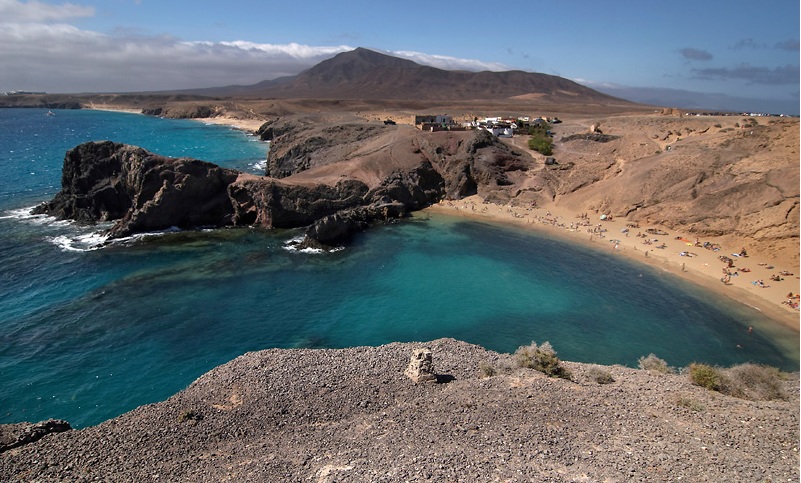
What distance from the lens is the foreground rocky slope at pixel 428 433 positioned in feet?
46.2

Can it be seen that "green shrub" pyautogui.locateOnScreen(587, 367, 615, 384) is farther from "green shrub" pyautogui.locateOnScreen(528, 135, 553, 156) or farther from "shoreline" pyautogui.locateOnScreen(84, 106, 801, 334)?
"green shrub" pyautogui.locateOnScreen(528, 135, 553, 156)

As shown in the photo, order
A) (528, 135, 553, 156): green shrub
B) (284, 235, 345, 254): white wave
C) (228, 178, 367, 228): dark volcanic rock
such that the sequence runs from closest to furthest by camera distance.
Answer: (284, 235, 345, 254): white wave < (228, 178, 367, 228): dark volcanic rock < (528, 135, 553, 156): green shrub

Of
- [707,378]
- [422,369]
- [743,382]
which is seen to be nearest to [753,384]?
[743,382]

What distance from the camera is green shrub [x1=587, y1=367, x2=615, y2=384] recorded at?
20359mm

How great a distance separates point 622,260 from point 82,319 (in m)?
38.8

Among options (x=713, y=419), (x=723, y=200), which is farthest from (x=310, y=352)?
(x=723, y=200)

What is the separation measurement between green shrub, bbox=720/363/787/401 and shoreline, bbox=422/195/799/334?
1077 centimetres

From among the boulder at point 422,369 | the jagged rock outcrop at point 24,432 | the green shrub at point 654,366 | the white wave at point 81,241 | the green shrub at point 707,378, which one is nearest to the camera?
the jagged rock outcrop at point 24,432

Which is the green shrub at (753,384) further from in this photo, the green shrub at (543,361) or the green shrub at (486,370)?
the green shrub at (486,370)

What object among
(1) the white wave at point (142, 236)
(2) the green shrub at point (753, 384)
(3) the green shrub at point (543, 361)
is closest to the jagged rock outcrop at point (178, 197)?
(1) the white wave at point (142, 236)

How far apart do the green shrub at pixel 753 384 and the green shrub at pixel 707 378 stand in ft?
0.69

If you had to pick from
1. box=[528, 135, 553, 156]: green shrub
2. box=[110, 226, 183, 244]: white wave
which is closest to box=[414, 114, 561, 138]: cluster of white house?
box=[528, 135, 553, 156]: green shrub

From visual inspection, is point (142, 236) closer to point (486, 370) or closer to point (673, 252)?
point (486, 370)

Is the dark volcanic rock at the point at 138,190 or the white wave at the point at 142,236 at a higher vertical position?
the dark volcanic rock at the point at 138,190
